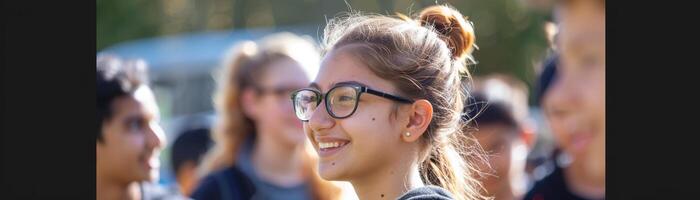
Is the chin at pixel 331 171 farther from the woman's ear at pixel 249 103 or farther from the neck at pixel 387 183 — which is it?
the woman's ear at pixel 249 103

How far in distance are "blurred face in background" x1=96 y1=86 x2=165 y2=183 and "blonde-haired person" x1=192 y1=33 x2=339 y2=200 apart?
1.52 feet

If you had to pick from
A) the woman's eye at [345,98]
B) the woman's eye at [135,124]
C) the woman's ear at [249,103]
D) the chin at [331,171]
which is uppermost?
the woman's eye at [345,98]

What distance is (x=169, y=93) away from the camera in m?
15.4

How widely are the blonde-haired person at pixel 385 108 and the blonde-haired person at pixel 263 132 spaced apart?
2.15 meters

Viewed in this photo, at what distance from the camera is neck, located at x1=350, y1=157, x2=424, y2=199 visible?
3.32m

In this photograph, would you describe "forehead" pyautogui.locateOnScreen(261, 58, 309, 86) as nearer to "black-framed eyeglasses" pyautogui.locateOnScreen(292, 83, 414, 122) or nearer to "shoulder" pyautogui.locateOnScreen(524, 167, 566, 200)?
"shoulder" pyautogui.locateOnScreen(524, 167, 566, 200)

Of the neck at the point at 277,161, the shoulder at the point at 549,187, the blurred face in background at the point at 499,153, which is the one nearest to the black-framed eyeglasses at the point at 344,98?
the shoulder at the point at 549,187

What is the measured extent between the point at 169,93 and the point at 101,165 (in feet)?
34.0

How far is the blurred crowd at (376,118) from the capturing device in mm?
3322

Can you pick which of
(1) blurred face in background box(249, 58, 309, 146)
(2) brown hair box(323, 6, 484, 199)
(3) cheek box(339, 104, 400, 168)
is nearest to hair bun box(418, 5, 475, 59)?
(2) brown hair box(323, 6, 484, 199)

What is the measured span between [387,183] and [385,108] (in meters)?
0.24

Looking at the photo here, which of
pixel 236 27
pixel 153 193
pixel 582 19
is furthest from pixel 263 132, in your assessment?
pixel 236 27

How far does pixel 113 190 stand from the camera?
17.0 feet
